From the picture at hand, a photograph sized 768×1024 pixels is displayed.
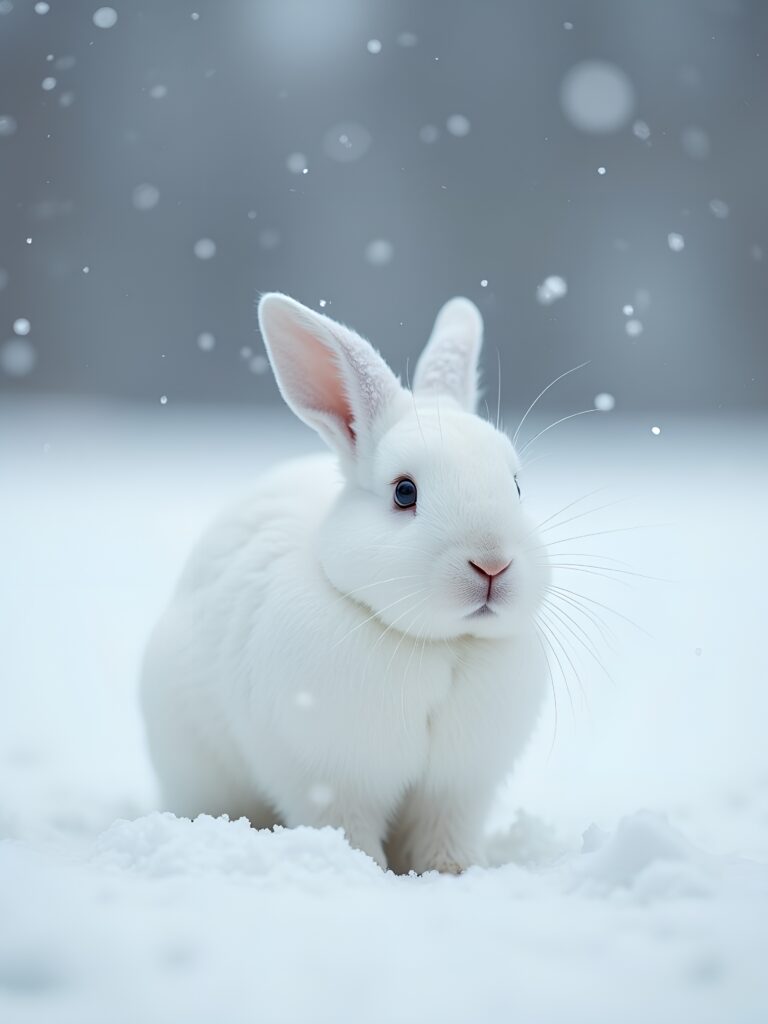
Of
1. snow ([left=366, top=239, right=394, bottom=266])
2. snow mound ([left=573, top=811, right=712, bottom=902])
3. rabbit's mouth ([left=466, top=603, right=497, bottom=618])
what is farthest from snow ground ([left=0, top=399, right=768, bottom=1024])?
snow ([left=366, top=239, right=394, bottom=266])

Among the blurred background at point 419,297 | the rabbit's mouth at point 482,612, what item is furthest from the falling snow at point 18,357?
the rabbit's mouth at point 482,612

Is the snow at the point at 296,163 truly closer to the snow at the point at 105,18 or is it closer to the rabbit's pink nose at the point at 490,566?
the snow at the point at 105,18

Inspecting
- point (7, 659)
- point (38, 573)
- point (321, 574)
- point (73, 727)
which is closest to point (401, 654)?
point (321, 574)

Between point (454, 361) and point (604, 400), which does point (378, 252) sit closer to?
point (604, 400)

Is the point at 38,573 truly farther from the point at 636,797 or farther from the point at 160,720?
the point at 636,797

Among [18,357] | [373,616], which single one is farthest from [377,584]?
[18,357]

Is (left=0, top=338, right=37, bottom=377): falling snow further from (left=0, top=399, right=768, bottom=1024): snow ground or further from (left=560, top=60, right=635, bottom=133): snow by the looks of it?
(left=560, top=60, right=635, bottom=133): snow
